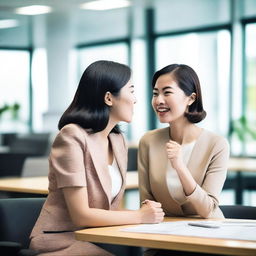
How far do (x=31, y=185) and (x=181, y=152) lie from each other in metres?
1.78

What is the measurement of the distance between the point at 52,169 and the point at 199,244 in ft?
2.59

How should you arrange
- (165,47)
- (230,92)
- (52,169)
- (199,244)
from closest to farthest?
(199,244) → (52,169) → (230,92) → (165,47)

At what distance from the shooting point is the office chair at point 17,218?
9.82ft

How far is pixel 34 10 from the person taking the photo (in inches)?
445

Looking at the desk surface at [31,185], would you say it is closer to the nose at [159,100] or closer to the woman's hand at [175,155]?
the nose at [159,100]

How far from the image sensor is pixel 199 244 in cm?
220

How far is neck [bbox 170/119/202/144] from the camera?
3.14 m

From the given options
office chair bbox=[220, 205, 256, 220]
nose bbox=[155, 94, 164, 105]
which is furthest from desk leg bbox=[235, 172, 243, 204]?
nose bbox=[155, 94, 164, 105]

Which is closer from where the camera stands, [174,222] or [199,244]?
[199,244]

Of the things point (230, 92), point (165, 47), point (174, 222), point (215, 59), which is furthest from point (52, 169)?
point (165, 47)

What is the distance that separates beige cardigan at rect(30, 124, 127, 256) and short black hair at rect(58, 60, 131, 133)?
47 millimetres

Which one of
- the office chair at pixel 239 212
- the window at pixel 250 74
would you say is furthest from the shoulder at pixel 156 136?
the window at pixel 250 74

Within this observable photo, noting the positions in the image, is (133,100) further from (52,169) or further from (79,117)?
(52,169)

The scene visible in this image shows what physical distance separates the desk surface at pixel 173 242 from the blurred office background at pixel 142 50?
22.5 feet
